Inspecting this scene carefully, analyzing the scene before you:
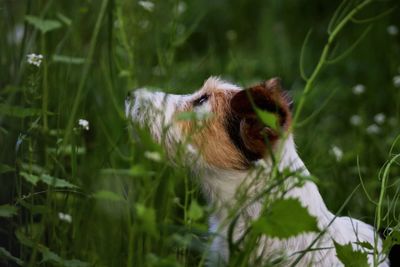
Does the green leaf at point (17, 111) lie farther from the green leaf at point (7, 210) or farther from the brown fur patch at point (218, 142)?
the brown fur patch at point (218, 142)

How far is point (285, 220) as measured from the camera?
8.75 feet

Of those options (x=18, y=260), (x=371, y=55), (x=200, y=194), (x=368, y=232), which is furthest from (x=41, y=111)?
(x=371, y=55)

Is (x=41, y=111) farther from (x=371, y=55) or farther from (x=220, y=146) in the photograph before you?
(x=371, y=55)

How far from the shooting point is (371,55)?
6840mm

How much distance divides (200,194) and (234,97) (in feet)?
2.10

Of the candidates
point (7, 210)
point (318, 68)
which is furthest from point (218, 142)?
point (7, 210)

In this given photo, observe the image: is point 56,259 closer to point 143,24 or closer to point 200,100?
point 200,100

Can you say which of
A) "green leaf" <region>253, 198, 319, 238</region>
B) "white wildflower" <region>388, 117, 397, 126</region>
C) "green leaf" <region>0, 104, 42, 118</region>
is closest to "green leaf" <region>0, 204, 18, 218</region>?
"green leaf" <region>0, 104, 42, 118</region>

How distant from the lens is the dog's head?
11.5ft

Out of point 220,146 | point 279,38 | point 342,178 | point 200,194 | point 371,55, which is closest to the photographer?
point 220,146

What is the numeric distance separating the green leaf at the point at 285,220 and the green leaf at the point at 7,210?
79cm

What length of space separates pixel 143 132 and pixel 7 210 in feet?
2.01

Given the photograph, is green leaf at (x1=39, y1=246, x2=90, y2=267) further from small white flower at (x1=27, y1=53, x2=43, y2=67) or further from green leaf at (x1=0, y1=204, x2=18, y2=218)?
small white flower at (x1=27, y1=53, x2=43, y2=67)

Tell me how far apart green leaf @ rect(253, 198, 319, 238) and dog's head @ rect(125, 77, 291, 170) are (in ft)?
2.48
